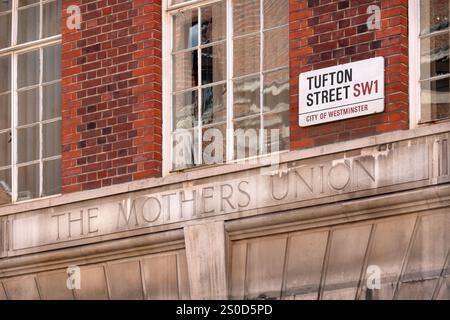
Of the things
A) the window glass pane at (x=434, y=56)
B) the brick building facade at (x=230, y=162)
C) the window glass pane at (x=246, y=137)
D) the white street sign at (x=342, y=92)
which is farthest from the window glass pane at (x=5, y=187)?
the window glass pane at (x=434, y=56)

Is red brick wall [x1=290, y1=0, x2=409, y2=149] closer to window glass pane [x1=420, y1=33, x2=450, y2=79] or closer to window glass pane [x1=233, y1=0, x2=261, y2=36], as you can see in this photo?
window glass pane [x1=420, y1=33, x2=450, y2=79]

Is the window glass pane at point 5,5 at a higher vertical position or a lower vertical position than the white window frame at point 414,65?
higher

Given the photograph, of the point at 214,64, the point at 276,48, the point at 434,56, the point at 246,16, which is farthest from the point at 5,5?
the point at 434,56

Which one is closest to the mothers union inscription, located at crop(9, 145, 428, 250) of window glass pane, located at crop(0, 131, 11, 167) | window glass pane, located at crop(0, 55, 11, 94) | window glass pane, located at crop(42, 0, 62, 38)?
window glass pane, located at crop(0, 131, 11, 167)

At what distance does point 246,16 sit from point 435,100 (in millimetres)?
2359

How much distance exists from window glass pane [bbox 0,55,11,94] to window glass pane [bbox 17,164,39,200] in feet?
3.17

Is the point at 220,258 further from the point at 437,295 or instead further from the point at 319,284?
the point at 437,295

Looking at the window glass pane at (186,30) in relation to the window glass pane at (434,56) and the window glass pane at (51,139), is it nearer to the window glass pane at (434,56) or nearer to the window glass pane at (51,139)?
the window glass pane at (51,139)

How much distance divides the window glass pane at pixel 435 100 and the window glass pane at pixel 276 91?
1430 millimetres

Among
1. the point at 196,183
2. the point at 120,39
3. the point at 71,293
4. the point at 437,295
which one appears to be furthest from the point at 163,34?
the point at 437,295

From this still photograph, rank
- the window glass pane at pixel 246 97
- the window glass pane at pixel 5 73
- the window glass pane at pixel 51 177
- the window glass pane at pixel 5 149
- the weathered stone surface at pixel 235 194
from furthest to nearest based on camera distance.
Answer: the window glass pane at pixel 5 73 → the window glass pane at pixel 5 149 → the window glass pane at pixel 51 177 → the window glass pane at pixel 246 97 → the weathered stone surface at pixel 235 194

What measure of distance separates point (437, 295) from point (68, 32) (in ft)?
17.1

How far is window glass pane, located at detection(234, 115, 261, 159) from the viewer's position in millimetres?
14609

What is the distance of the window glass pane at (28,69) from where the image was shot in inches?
656
